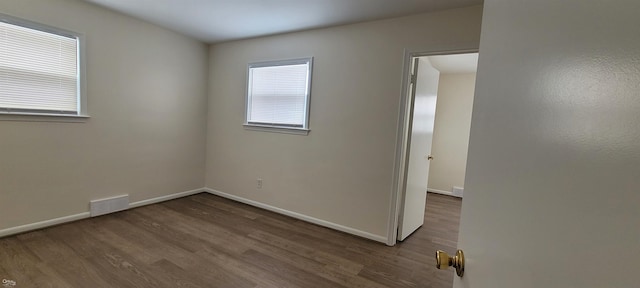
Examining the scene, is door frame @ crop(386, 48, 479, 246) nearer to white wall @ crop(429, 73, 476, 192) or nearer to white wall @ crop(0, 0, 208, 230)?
white wall @ crop(429, 73, 476, 192)

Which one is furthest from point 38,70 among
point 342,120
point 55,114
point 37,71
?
point 342,120

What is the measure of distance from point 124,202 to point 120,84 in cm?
141

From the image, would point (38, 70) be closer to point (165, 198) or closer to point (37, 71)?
point (37, 71)

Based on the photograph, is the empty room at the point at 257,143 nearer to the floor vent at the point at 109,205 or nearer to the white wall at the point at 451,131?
the floor vent at the point at 109,205

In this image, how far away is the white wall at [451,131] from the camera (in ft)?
16.4

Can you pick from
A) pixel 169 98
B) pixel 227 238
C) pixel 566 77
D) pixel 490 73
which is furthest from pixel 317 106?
pixel 566 77

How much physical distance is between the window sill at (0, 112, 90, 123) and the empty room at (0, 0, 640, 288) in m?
0.01

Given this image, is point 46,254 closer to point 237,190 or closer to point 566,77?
point 237,190

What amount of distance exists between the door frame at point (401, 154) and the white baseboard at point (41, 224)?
329 centimetres

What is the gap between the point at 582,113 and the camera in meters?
0.30

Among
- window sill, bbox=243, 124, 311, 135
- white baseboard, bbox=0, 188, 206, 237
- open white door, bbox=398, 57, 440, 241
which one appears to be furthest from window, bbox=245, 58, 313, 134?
white baseboard, bbox=0, 188, 206, 237

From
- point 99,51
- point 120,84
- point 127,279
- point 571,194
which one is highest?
point 99,51

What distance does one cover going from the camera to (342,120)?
2.99m

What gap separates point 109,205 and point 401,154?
11.0 feet
